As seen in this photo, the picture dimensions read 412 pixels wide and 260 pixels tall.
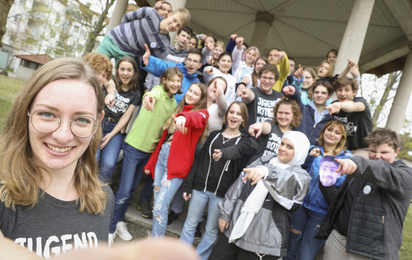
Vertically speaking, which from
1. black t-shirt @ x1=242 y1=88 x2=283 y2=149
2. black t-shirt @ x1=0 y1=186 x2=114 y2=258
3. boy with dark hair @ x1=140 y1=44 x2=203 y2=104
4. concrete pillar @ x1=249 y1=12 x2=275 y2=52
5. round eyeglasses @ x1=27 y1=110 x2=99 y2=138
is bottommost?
black t-shirt @ x1=0 y1=186 x2=114 y2=258

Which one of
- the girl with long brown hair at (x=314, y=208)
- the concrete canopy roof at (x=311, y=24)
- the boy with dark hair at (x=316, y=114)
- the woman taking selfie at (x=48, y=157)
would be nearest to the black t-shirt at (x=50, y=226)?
the woman taking selfie at (x=48, y=157)

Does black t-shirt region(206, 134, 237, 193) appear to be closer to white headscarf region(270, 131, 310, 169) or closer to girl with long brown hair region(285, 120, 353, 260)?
white headscarf region(270, 131, 310, 169)

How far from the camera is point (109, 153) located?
3.79 metres

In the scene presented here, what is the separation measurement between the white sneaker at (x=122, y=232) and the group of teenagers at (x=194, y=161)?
2cm

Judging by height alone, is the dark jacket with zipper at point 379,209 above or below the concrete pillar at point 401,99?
below

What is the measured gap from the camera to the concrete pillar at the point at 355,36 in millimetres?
6098

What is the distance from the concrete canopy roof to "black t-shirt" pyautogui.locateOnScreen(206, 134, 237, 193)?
25.3 ft

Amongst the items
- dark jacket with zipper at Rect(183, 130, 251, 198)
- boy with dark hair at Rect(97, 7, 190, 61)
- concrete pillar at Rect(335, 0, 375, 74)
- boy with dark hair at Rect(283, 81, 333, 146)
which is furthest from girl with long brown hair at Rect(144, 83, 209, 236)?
concrete pillar at Rect(335, 0, 375, 74)

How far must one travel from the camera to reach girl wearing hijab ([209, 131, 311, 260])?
268 centimetres

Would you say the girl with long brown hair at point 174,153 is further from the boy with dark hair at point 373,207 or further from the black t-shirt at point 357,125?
the black t-shirt at point 357,125

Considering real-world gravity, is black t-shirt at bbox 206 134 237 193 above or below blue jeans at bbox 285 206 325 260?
above

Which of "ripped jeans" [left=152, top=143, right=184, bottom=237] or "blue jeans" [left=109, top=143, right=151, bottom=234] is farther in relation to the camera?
"blue jeans" [left=109, top=143, right=151, bottom=234]

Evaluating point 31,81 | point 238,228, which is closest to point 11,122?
point 31,81

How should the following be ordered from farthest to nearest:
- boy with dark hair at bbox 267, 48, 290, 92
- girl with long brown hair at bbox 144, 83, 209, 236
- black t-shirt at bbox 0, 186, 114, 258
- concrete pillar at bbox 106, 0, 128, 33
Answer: concrete pillar at bbox 106, 0, 128, 33, boy with dark hair at bbox 267, 48, 290, 92, girl with long brown hair at bbox 144, 83, 209, 236, black t-shirt at bbox 0, 186, 114, 258
